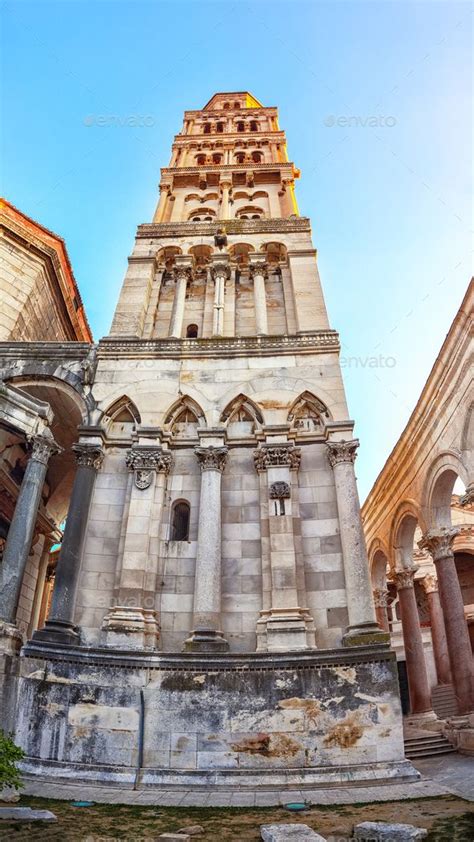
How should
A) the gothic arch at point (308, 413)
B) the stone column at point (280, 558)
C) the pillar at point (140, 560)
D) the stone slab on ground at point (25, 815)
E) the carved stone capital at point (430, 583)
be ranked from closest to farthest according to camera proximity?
the stone slab on ground at point (25, 815) < the stone column at point (280, 558) < the pillar at point (140, 560) < the gothic arch at point (308, 413) < the carved stone capital at point (430, 583)

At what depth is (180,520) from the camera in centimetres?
1362

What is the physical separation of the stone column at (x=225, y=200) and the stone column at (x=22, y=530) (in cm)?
1356

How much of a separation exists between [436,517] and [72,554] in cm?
1259

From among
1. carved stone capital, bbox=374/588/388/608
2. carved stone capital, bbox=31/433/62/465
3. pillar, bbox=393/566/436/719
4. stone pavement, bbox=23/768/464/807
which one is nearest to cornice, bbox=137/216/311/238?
carved stone capital, bbox=31/433/62/465

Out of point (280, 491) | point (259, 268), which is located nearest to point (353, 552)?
point (280, 491)

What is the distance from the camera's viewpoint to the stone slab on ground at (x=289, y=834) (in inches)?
209

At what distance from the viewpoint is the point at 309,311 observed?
1736 cm

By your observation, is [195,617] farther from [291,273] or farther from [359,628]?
[291,273]

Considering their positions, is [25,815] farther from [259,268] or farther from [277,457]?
[259,268]

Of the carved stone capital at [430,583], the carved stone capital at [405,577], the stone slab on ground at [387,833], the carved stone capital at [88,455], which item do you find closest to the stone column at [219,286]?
the carved stone capital at [88,455]

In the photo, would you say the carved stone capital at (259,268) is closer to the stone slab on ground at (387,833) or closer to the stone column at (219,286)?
the stone column at (219,286)

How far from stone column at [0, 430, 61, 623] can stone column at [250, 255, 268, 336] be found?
759 cm

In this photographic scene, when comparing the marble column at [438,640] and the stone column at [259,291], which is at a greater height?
the stone column at [259,291]

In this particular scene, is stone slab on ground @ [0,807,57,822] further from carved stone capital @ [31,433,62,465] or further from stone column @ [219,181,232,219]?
stone column @ [219,181,232,219]
